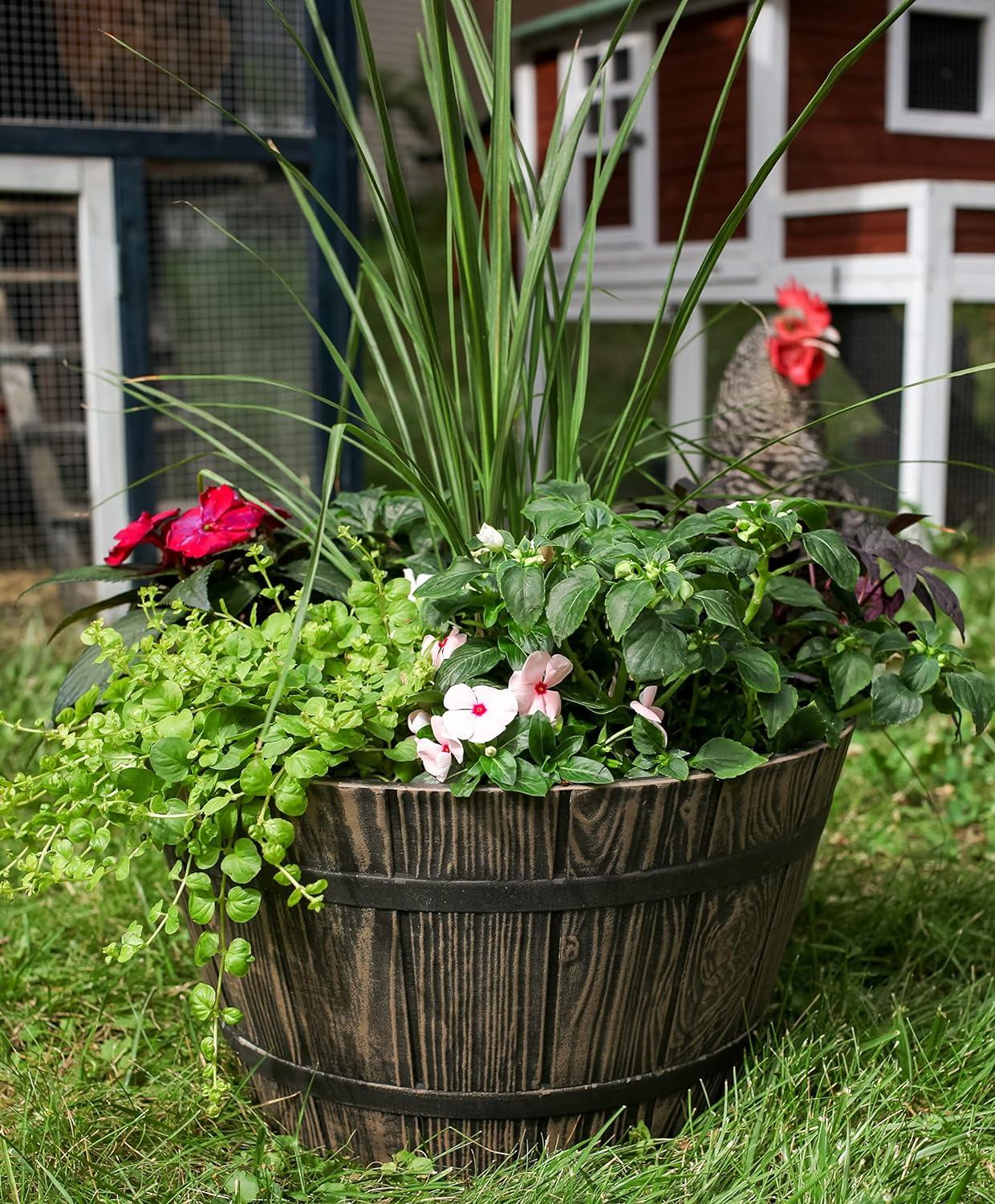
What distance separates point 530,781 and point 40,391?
7.87 ft

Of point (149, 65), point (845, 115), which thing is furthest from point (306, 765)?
point (845, 115)

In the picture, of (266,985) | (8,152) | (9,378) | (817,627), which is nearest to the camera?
(266,985)

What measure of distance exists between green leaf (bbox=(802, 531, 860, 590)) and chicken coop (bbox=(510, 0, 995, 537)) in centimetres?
254

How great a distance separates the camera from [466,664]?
1251 mm

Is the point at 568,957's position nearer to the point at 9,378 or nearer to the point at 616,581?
the point at 616,581

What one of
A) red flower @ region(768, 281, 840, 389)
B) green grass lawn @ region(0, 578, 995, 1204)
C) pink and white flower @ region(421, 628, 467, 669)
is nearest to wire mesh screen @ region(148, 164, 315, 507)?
red flower @ region(768, 281, 840, 389)

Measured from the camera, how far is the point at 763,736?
1.36m

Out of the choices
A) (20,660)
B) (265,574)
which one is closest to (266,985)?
(265,574)

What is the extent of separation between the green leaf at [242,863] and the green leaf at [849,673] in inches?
24.2

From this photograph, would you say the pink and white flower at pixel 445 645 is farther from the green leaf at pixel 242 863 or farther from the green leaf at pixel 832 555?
the green leaf at pixel 832 555

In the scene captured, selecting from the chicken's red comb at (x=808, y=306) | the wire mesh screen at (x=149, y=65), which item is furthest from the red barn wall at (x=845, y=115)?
the wire mesh screen at (x=149, y=65)

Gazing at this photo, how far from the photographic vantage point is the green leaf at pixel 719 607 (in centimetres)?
119

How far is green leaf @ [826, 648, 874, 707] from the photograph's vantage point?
52.9 inches

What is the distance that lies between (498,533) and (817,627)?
1.43ft
